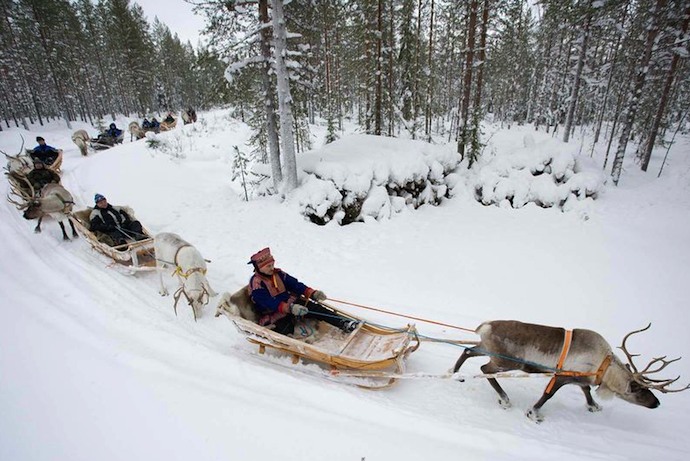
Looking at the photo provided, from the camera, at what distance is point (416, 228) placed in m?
9.75

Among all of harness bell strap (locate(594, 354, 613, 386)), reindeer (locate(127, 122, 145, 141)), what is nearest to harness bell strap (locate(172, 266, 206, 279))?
harness bell strap (locate(594, 354, 613, 386))

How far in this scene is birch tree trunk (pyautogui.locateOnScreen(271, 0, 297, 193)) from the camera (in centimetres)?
853

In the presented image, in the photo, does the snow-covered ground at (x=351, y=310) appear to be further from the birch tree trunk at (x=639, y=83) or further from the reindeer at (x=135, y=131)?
the reindeer at (x=135, y=131)

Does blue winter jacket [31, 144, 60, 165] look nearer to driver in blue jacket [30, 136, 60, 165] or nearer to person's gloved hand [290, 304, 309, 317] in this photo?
driver in blue jacket [30, 136, 60, 165]

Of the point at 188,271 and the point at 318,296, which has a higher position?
the point at 188,271

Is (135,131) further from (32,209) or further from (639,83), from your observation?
(639,83)

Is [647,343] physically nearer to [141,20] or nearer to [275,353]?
[275,353]

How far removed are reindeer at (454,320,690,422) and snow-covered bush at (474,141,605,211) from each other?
8.48m

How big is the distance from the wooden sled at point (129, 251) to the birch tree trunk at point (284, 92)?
4.43 m

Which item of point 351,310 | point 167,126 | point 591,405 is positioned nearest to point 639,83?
point 591,405

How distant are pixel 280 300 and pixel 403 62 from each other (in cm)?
1730

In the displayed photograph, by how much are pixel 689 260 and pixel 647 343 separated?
4.25 meters

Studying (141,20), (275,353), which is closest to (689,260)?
(275,353)

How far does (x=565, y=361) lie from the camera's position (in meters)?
3.53
